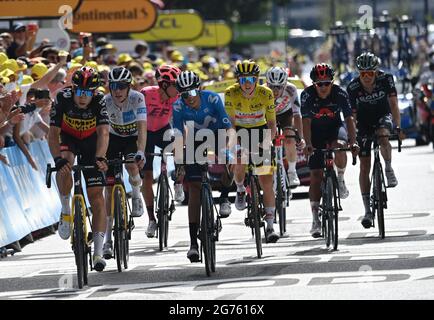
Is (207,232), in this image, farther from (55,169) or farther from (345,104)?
(345,104)

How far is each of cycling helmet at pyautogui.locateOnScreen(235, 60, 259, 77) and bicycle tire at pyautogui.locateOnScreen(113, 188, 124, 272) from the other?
1.94m

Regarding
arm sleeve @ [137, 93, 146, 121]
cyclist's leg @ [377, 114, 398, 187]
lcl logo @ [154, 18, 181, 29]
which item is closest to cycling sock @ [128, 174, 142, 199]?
arm sleeve @ [137, 93, 146, 121]

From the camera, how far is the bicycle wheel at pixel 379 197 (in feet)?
53.2

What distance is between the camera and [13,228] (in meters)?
17.0

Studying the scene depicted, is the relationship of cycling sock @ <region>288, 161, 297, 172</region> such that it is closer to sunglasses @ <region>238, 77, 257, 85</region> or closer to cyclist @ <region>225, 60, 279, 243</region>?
cyclist @ <region>225, 60, 279, 243</region>

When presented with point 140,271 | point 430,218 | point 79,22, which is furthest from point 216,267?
point 79,22

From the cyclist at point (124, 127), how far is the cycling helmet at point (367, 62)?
257 cm

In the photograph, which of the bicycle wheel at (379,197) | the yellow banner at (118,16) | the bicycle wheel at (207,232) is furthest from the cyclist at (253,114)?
the yellow banner at (118,16)

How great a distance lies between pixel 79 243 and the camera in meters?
13.3

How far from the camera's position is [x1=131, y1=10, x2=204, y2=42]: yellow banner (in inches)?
1897

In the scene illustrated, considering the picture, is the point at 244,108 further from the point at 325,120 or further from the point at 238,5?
the point at 238,5

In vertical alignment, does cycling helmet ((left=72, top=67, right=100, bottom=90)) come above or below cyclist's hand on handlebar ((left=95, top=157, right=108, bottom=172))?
above

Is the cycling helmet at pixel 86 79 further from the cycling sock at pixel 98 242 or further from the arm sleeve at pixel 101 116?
Result: the cycling sock at pixel 98 242
